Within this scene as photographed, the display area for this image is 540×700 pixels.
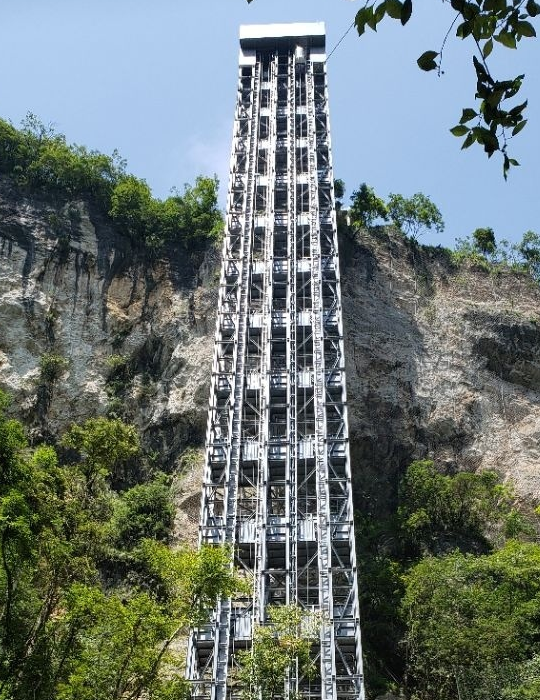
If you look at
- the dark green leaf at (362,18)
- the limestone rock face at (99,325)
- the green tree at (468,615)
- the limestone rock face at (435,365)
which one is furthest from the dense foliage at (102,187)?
the dark green leaf at (362,18)

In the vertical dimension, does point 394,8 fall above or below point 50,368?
below

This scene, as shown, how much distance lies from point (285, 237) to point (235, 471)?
35.3ft

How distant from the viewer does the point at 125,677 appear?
14328mm

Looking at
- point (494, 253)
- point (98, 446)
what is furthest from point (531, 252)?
point (98, 446)

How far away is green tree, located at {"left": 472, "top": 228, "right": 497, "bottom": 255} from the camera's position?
1503 inches

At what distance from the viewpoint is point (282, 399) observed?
26953 millimetres

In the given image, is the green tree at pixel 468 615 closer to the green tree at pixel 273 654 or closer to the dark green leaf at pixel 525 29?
the green tree at pixel 273 654

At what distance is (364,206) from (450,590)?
65.0 ft

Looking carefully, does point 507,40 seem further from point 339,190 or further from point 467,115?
point 339,190

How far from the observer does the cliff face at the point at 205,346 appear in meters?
29.6

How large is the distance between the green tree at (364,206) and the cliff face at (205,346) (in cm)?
86

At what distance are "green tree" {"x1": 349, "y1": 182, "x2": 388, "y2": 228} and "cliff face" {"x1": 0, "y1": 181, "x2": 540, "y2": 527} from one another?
86 cm

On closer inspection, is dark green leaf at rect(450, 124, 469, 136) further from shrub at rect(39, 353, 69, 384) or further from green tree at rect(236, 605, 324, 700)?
shrub at rect(39, 353, 69, 384)

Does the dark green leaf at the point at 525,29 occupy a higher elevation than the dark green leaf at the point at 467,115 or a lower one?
higher
